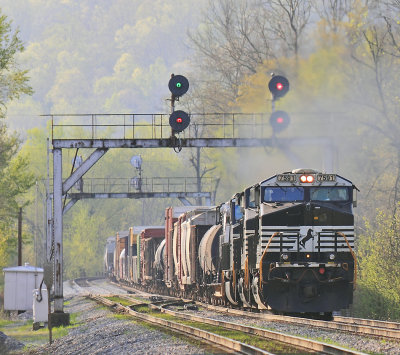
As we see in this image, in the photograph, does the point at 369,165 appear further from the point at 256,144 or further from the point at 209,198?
the point at 256,144

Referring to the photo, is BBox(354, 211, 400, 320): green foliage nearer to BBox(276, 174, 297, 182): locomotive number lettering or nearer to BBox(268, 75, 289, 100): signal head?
BBox(268, 75, 289, 100): signal head

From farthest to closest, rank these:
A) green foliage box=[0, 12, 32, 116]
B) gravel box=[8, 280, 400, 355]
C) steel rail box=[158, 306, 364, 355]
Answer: green foliage box=[0, 12, 32, 116], gravel box=[8, 280, 400, 355], steel rail box=[158, 306, 364, 355]

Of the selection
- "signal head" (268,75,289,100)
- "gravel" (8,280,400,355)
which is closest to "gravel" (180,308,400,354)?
"gravel" (8,280,400,355)

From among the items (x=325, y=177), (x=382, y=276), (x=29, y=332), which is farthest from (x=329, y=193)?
(x=29, y=332)

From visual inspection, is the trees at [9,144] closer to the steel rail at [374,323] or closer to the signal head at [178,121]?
the signal head at [178,121]

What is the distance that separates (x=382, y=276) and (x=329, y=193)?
711cm

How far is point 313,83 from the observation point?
4147cm

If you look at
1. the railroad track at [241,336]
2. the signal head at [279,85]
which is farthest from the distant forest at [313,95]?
the railroad track at [241,336]

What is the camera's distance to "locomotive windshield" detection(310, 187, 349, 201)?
22.0 meters

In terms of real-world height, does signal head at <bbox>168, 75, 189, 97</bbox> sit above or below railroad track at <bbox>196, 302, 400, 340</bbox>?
above

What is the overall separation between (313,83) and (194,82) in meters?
27.3

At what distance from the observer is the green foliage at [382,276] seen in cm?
2727

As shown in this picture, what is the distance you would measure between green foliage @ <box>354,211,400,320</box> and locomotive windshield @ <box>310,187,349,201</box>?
5.64 m

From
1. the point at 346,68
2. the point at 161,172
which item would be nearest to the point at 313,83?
the point at 346,68
